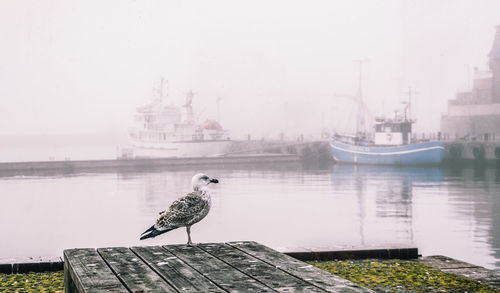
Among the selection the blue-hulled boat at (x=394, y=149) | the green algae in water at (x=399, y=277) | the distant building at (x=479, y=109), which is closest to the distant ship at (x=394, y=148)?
the blue-hulled boat at (x=394, y=149)

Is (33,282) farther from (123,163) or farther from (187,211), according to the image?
(123,163)

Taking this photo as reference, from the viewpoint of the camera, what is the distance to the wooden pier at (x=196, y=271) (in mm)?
3691

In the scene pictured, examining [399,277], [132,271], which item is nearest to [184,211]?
[132,271]

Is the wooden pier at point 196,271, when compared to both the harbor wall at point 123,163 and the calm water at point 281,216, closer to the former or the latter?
the calm water at point 281,216

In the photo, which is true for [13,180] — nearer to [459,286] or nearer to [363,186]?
[363,186]

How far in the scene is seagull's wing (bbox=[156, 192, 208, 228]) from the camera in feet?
19.3

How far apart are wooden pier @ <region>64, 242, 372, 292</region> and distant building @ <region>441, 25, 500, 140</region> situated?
79.8m

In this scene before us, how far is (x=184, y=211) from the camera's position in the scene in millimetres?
5875

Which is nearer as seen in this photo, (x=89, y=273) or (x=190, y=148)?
(x=89, y=273)

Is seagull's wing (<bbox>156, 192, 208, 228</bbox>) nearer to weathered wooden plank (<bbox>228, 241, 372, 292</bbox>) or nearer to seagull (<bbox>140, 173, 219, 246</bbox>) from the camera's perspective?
seagull (<bbox>140, 173, 219, 246</bbox>)

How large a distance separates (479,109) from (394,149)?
2588cm

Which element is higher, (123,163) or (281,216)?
(123,163)

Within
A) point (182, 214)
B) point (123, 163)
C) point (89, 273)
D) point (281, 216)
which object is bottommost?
point (281, 216)

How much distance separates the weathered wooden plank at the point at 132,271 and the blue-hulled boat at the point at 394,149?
58.1 m
